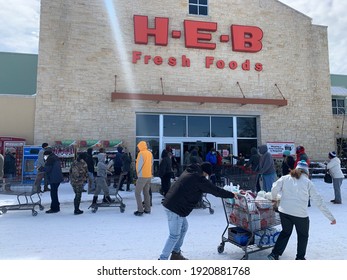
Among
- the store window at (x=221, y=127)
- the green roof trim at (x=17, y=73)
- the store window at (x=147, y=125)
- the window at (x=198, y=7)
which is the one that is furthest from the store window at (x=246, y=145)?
the green roof trim at (x=17, y=73)

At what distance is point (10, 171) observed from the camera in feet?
39.3

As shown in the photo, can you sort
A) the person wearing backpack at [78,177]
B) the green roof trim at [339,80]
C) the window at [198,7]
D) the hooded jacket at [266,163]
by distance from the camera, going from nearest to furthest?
the person wearing backpack at [78,177], the hooded jacket at [266,163], the window at [198,7], the green roof trim at [339,80]

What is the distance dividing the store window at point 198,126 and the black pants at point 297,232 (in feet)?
38.9

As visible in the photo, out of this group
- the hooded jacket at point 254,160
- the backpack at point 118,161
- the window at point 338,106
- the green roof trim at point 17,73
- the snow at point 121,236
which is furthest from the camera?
the window at point 338,106

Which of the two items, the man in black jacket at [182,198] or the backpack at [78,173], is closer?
the man in black jacket at [182,198]

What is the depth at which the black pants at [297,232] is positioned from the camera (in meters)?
3.90

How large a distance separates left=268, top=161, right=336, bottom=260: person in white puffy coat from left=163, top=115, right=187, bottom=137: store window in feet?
38.1

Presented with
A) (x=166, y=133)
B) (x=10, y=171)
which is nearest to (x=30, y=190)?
(x=10, y=171)

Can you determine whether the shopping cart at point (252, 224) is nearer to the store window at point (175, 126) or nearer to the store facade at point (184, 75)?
the store facade at point (184, 75)

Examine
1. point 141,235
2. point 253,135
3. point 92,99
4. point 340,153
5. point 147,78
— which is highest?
point 147,78

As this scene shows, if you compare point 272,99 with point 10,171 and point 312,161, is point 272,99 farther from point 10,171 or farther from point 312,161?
point 10,171

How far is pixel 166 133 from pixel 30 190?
8.72 meters

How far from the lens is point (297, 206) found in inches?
153
